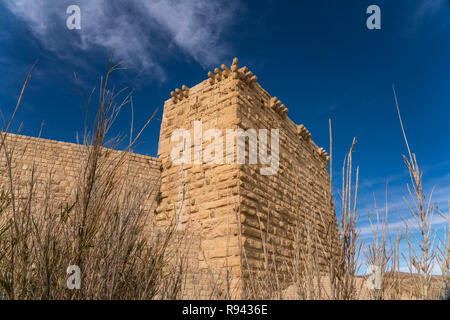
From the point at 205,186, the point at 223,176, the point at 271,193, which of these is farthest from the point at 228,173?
the point at 271,193

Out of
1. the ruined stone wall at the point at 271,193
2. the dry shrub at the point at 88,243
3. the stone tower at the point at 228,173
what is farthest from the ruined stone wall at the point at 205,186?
the dry shrub at the point at 88,243

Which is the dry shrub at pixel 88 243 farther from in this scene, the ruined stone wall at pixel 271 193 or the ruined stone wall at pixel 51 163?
the ruined stone wall at pixel 51 163

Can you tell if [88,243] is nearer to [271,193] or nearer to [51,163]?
[271,193]

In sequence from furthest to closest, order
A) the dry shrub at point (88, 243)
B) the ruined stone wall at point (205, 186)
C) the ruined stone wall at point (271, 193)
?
the ruined stone wall at point (271, 193)
the ruined stone wall at point (205, 186)
the dry shrub at point (88, 243)

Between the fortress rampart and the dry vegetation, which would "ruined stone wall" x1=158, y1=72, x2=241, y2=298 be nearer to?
the fortress rampart

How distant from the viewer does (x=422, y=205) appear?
1.89 m

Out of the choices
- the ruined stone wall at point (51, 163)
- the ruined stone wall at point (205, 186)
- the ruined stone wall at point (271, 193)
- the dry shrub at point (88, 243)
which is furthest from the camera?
the ruined stone wall at point (51, 163)

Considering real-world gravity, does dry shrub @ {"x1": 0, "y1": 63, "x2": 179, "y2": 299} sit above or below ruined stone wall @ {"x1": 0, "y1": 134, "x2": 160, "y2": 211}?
below

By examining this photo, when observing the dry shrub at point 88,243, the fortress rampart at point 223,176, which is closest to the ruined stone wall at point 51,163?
the fortress rampart at point 223,176

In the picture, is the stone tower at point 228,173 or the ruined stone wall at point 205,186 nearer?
the ruined stone wall at point 205,186

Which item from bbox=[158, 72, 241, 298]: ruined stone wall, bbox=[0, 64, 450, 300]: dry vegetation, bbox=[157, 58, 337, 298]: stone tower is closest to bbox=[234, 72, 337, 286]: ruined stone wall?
bbox=[157, 58, 337, 298]: stone tower

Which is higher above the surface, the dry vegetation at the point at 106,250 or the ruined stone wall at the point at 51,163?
the ruined stone wall at the point at 51,163

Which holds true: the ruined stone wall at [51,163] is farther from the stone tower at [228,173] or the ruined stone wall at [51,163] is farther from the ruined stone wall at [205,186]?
the stone tower at [228,173]

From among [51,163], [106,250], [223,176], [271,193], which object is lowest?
[106,250]
